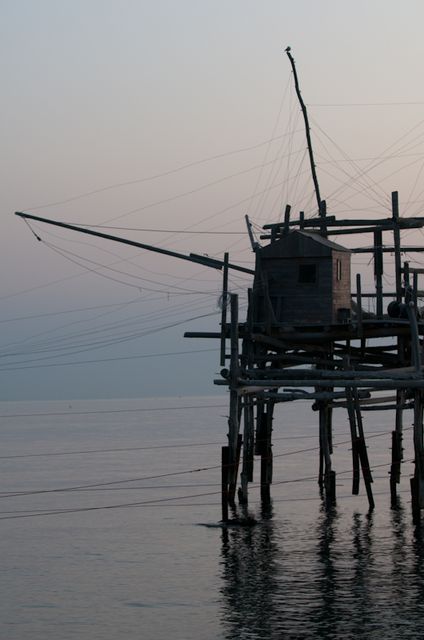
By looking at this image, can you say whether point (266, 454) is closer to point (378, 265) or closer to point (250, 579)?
point (378, 265)

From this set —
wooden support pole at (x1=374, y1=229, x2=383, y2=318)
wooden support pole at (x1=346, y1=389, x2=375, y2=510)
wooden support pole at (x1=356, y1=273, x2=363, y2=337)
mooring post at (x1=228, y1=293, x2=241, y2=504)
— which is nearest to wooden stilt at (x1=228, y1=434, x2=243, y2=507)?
mooring post at (x1=228, y1=293, x2=241, y2=504)

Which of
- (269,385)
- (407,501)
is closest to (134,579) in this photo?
(269,385)

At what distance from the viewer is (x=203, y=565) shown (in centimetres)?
3625

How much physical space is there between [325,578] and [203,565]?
4.70 meters

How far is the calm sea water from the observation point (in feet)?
94.2

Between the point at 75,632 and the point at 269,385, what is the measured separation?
12.2 m

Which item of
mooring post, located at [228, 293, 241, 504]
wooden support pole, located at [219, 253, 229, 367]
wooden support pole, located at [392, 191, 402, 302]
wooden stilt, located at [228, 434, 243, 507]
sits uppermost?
wooden support pole, located at [392, 191, 402, 302]

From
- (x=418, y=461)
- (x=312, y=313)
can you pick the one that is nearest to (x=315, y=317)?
(x=312, y=313)

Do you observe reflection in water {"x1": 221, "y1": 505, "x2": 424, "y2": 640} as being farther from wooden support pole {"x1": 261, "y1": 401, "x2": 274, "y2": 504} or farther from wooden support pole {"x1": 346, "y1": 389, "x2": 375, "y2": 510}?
wooden support pole {"x1": 261, "y1": 401, "x2": 274, "y2": 504}

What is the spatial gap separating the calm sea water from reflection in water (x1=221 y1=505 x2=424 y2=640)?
46 millimetres

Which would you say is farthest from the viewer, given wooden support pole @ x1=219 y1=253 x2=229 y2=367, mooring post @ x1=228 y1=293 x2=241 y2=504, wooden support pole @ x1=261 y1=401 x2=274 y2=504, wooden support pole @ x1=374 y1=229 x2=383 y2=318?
wooden support pole @ x1=261 y1=401 x2=274 y2=504

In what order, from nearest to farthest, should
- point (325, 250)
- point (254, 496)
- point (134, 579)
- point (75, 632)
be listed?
point (75, 632) < point (134, 579) < point (325, 250) < point (254, 496)

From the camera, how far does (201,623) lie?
94.4ft

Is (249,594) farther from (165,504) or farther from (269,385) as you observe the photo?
(165,504)
